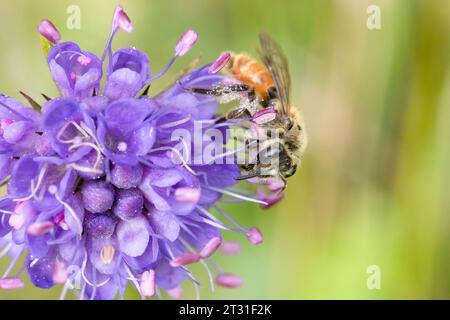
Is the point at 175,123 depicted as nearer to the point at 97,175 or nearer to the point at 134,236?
the point at 97,175

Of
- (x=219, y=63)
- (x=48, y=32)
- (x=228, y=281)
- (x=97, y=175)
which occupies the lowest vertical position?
(x=228, y=281)

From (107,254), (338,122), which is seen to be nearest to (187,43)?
(107,254)

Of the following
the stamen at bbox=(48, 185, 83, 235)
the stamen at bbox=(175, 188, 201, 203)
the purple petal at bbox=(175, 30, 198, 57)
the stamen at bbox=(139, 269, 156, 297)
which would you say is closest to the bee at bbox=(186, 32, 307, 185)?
the purple petal at bbox=(175, 30, 198, 57)

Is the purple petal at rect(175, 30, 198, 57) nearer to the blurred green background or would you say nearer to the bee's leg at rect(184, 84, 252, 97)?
the bee's leg at rect(184, 84, 252, 97)

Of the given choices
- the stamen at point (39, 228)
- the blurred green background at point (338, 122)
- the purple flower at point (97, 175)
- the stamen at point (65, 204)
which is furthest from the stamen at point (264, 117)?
the blurred green background at point (338, 122)

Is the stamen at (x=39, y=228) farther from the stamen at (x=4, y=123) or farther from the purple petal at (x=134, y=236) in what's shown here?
the stamen at (x=4, y=123)
